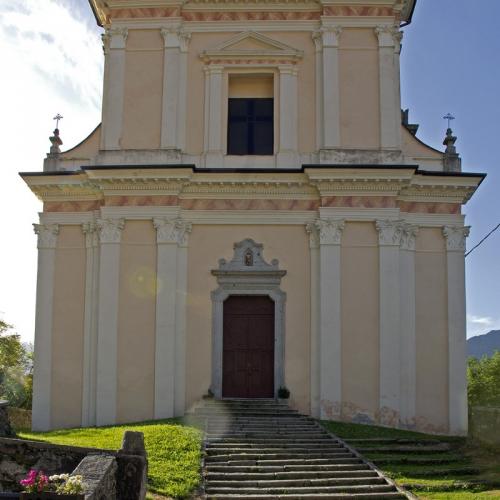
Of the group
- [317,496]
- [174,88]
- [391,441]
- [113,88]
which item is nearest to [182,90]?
[174,88]

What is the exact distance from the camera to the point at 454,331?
55.9ft

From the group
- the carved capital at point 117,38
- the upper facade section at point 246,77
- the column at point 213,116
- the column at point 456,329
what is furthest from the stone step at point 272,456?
the carved capital at point 117,38

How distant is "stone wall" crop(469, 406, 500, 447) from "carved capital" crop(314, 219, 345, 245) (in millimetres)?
4877

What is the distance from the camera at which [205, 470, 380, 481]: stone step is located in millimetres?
11391

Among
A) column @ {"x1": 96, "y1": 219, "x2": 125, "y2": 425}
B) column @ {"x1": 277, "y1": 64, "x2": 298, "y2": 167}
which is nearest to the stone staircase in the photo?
column @ {"x1": 96, "y1": 219, "x2": 125, "y2": 425}

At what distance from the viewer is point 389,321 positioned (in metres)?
16.6

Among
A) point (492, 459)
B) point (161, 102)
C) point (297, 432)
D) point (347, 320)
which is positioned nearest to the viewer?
point (492, 459)

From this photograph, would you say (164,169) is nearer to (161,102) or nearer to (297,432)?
(161,102)

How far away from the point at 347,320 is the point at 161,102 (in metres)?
7.06

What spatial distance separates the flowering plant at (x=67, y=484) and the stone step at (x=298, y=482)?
470 cm

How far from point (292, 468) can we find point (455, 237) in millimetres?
8022

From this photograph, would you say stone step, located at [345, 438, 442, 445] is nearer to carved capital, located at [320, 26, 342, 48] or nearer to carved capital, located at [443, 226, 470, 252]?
carved capital, located at [443, 226, 470, 252]

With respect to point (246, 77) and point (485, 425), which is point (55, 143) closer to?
point (246, 77)

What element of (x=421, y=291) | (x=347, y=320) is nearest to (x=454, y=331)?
(x=421, y=291)
